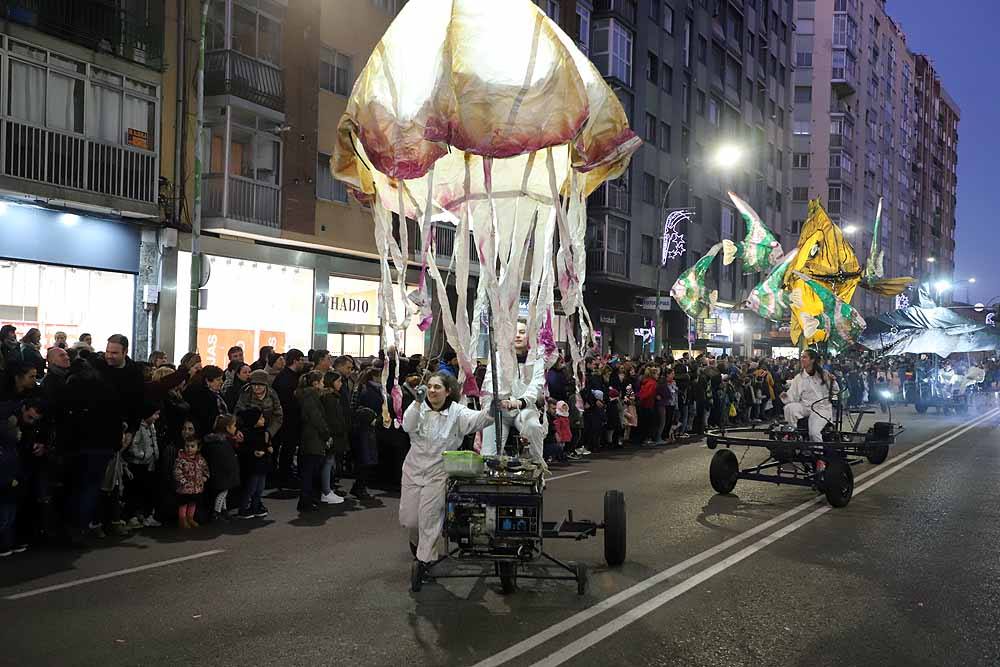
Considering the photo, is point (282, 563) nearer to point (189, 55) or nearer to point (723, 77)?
point (189, 55)

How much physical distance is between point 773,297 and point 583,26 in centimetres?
2498

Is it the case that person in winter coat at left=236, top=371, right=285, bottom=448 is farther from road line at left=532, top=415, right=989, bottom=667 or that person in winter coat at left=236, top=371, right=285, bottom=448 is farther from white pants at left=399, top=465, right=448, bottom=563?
road line at left=532, top=415, right=989, bottom=667

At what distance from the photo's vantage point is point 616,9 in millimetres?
39688

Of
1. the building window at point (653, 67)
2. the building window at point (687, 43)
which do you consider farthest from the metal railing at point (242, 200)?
the building window at point (687, 43)

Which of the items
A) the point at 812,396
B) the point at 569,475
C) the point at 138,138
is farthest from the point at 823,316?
the point at 138,138

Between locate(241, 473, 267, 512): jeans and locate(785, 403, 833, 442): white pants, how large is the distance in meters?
7.54

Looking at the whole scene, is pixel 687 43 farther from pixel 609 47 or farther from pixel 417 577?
pixel 417 577

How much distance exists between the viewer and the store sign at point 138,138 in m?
19.0

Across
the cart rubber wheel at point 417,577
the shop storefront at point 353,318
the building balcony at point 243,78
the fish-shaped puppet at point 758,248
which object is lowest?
the cart rubber wheel at point 417,577

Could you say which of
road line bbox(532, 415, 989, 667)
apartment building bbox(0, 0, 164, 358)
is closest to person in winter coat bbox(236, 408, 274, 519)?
road line bbox(532, 415, 989, 667)

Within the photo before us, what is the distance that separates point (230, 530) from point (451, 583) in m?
3.28

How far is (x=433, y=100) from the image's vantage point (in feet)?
23.7

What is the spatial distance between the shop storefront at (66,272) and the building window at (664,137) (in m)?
29.6

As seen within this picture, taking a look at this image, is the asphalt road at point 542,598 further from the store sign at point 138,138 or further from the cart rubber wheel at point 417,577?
the store sign at point 138,138
